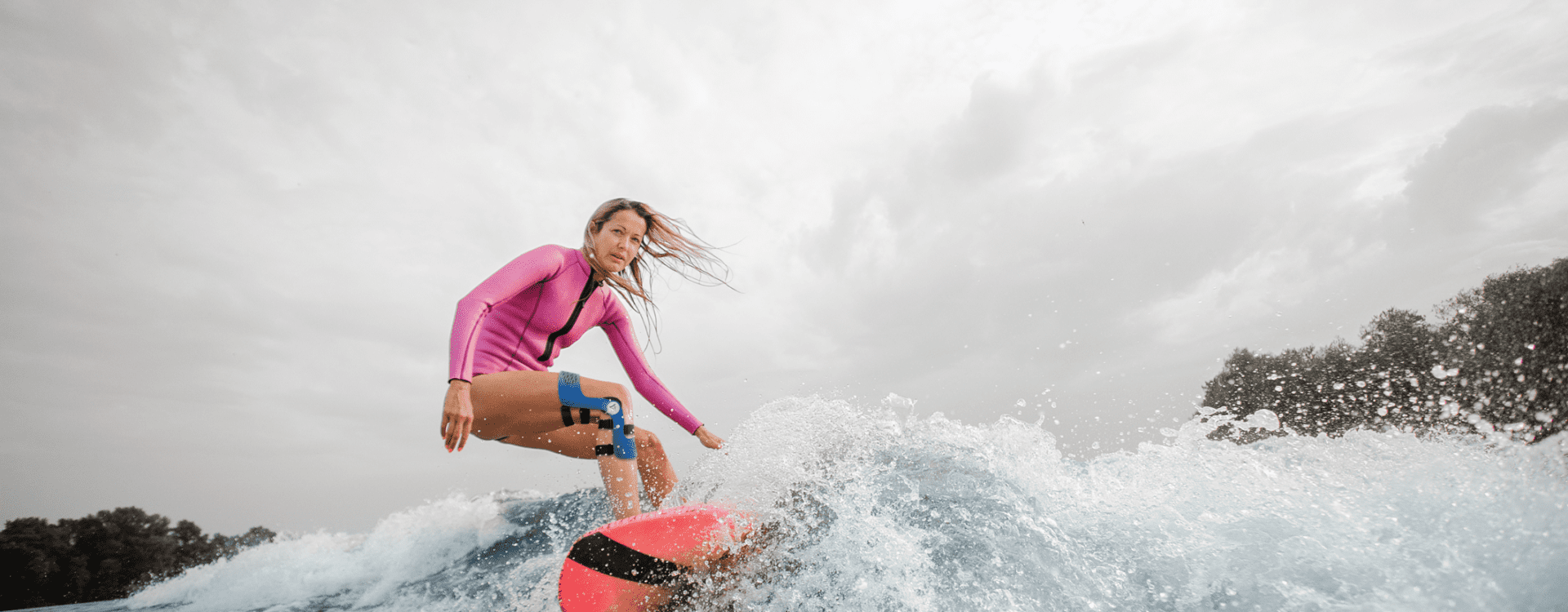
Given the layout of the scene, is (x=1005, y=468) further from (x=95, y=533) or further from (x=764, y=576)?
(x=95, y=533)

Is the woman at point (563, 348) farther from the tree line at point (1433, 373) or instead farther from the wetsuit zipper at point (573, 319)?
the tree line at point (1433, 373)

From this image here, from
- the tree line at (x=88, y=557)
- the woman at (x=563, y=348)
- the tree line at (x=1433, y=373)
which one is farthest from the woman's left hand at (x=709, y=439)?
the tree line at (x=88, y=557)

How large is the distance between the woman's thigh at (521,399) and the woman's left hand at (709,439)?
104cm

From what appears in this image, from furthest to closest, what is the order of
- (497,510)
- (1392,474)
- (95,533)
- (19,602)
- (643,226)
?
(95,533) → (19,602) → (497,510) → (643,226) → (1392,474)

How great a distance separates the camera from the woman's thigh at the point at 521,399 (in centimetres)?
305

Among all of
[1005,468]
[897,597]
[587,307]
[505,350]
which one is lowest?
[897,597]

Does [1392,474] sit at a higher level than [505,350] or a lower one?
lower

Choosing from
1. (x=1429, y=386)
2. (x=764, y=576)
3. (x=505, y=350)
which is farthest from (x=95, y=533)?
(x=1429, y=386)

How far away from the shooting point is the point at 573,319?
12.8 ft

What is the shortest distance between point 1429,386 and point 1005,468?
3157cm

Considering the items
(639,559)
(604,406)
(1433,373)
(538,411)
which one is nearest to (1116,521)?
(639,559)

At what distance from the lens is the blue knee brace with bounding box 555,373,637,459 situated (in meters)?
3.14

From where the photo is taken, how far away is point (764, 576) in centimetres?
284

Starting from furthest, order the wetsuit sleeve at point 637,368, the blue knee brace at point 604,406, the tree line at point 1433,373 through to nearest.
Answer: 1. the tree line at point 1433,373
2. the wetsuit sleeve at point 637,368
3. the blue knee brace at point 604,406
